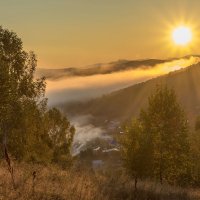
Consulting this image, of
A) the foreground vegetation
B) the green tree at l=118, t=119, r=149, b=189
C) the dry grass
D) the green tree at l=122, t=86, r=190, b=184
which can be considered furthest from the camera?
the green tree at l=122, t=86, r=190, b=184

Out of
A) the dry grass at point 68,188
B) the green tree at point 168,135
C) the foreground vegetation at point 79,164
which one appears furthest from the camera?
the green tree at point 168,135

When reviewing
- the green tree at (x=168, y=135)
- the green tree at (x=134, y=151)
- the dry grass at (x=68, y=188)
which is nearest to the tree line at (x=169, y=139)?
the green tree at (x=168, y=135)

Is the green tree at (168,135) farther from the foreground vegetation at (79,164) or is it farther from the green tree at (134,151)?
the green tree at (134,151)

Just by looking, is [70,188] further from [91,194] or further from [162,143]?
[162,143]

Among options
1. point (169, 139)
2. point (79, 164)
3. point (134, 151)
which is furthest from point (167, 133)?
point (134, 151)

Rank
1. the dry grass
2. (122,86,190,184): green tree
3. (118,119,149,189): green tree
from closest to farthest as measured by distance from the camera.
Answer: the dry grass
(118,119,149,189): green tree
(122,86,190,184): green tree

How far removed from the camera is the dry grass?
63.4ft

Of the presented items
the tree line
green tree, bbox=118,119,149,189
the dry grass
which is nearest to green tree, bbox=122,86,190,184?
the tree line

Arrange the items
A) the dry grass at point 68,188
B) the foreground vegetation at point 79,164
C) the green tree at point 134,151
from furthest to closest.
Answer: the green tree at point 134,151 → the foreground vegetation at point 79,164 → the dry grass at point 68,188

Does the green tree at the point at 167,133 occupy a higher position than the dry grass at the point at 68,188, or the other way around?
the green tree at the point at 167,133

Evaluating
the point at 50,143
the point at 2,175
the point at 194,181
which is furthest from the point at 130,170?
the point at 50,143

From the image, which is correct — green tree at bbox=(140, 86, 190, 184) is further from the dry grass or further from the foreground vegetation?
the dry grass

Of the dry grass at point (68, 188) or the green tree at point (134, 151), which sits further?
the green tree at point (134, 151)

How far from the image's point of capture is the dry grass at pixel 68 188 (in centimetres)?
1931
